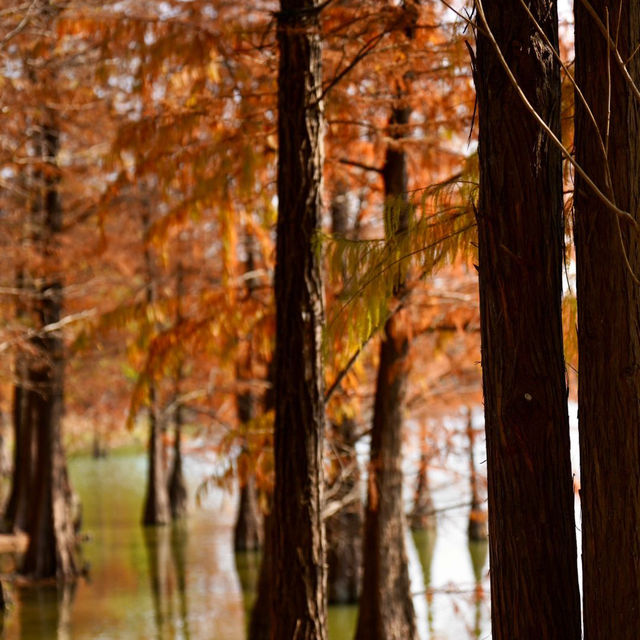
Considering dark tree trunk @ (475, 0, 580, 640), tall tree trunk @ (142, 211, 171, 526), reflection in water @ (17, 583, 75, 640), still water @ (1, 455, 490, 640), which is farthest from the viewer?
tall tree trunk @ (142, 211, 171, 526)

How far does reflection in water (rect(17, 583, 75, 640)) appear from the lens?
13.0 meters

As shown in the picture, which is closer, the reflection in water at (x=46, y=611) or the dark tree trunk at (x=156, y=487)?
the reflection in water at (x=46, y=611)

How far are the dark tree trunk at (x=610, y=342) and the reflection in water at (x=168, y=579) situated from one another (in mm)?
10066

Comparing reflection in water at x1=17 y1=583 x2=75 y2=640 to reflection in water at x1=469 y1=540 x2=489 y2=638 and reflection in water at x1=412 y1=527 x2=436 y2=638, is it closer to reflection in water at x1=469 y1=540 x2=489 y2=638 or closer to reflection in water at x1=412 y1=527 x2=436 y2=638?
reflection in water at x1=412 y1=527 x2=436 y2=638

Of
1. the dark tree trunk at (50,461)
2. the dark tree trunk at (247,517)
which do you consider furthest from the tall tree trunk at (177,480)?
the dark tree trunk at (50,461)

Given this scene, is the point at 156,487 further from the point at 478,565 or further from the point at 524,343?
the point at 524,343

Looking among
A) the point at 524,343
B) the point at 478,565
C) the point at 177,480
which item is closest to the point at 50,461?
the point at 478,565

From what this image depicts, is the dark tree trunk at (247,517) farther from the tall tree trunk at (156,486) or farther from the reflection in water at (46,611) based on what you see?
the reflection in water at (46,611)

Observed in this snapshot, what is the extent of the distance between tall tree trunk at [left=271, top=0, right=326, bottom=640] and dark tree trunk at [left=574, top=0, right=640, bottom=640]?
2.16m

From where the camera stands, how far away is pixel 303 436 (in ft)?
18.6

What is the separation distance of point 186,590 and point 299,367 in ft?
37.6

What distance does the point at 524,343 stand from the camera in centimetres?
376

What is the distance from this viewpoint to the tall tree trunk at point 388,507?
10188mm

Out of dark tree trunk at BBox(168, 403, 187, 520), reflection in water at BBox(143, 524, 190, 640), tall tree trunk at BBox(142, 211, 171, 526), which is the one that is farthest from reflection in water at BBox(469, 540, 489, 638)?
dark tree trunk at BBox(168, 403, 187, 520)
